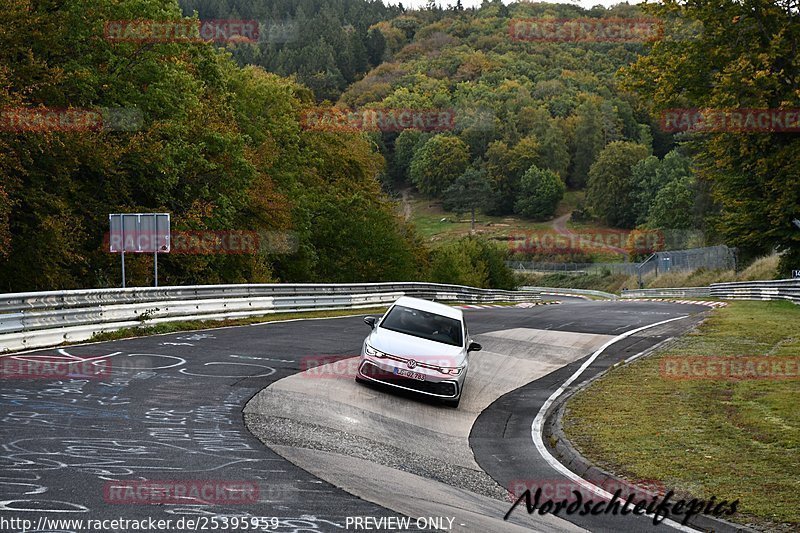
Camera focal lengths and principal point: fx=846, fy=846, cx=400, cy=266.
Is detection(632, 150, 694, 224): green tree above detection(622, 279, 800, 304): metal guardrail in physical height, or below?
above

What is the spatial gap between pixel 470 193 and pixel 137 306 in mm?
149232

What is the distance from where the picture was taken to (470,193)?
167375 mm

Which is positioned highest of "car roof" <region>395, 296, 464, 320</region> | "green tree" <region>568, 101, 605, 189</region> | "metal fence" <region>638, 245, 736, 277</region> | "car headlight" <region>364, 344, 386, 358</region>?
"green tree" <region>568, 101, 605, 189</region>

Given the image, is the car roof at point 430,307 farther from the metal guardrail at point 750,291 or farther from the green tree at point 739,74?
the metal guardrail at point 750,291

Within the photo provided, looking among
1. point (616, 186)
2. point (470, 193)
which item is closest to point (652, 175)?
point (616, 186)

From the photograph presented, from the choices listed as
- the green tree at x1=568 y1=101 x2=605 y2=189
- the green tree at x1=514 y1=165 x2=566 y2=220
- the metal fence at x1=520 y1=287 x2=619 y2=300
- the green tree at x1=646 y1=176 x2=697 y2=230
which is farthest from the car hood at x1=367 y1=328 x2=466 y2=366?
the green tree at x1=568 y1=101 x2=605 y2=189

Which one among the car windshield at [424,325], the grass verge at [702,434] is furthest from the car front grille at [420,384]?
the grass verge at [702,434]

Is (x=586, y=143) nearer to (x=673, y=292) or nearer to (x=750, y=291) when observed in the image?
(x=673, y=292)

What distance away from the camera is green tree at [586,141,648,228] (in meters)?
154

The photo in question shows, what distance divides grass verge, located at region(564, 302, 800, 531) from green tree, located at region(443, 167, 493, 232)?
14799 centimetres

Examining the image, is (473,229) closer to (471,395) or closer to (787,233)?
(787,233)

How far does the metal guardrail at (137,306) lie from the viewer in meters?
16.3

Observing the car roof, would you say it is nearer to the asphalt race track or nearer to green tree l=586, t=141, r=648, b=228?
the asphalt race track

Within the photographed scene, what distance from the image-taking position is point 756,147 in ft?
119
